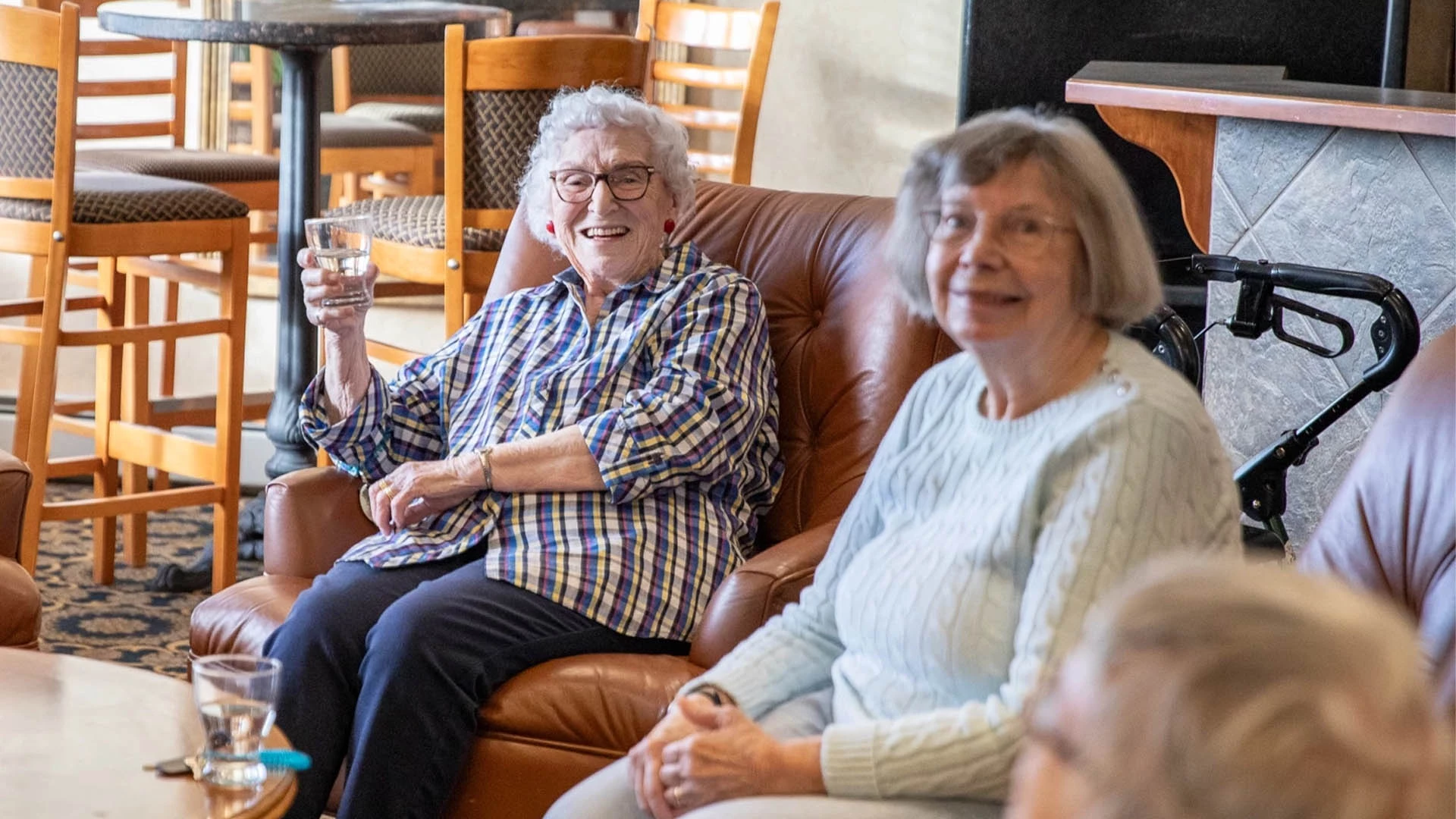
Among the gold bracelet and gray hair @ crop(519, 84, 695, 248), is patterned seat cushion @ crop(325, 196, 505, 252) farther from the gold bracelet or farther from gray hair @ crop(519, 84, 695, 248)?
the gold bracelet

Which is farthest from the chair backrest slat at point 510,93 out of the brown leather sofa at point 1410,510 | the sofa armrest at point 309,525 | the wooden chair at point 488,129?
the brown leather sofa at point 1410,510

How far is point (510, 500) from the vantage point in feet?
7.64

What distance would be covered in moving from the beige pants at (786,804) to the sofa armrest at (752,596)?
9.7 inches

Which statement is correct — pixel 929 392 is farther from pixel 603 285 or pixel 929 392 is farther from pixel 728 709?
pixel 603 285

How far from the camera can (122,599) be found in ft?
12.3

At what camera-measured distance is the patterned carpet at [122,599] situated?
343cm

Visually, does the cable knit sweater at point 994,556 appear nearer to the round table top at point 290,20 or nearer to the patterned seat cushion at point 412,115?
the round table top at point 290,20

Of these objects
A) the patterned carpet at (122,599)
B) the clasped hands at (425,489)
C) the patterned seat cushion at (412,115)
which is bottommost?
the patterned carpet at (122,599)

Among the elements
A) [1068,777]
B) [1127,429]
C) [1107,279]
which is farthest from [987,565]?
[1068,777]

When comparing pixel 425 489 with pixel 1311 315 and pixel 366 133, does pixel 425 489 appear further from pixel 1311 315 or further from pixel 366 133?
pixel 366 133

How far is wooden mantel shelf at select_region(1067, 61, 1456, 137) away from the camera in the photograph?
264 cm

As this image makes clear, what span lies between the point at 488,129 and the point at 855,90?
2.04 m

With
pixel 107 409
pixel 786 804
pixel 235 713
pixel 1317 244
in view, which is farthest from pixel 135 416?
pixel 786 804

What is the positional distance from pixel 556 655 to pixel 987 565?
746 millimetres
